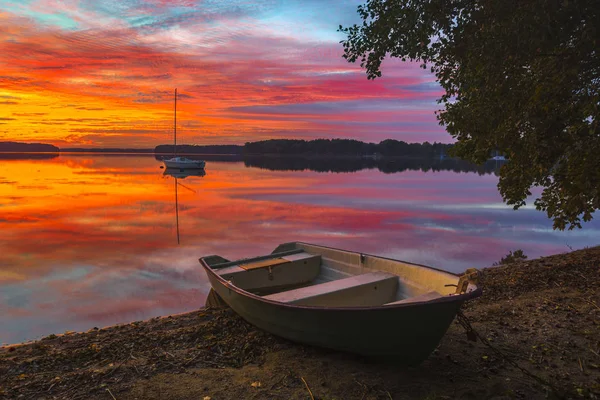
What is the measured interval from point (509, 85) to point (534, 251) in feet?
41.3

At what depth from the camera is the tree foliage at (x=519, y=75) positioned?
24.3 ft

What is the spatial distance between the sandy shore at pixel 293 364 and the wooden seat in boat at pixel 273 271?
87 cm

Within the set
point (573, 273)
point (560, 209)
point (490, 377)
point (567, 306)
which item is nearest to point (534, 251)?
point (573, 273)

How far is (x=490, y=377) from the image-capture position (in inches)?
229

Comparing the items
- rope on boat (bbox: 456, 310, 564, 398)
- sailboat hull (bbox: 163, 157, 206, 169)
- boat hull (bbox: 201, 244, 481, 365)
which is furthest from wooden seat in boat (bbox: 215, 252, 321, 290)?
sailboat hull (bbox: 163, 157, 206, 169)

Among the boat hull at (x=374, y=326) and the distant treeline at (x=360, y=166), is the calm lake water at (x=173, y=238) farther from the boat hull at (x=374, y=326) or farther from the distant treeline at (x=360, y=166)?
the distant treeline at (x=360, y=166)

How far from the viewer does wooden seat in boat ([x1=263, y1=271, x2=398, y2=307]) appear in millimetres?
7000

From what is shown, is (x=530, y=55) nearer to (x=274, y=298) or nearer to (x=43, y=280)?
(x=274, y=298)

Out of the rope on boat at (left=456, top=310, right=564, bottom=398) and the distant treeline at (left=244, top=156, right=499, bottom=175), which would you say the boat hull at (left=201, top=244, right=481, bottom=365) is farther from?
the distant treeline at (left=244, top=156, right=499, bottom=175)

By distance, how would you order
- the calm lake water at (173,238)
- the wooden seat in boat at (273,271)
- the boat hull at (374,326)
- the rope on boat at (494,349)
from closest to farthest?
the rope on boat at (494,349) < the boat hull at (374,326) < the wooden seat in boat at (273,271) < the calm lake water at (173,238)

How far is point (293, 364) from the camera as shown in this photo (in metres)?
6.36

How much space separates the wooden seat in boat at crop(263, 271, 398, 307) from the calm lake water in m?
4.97

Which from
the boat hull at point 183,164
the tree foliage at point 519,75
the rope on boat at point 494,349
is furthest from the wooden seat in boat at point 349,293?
the boat hull at point 183,164

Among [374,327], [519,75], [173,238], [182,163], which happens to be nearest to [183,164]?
[182,163]
